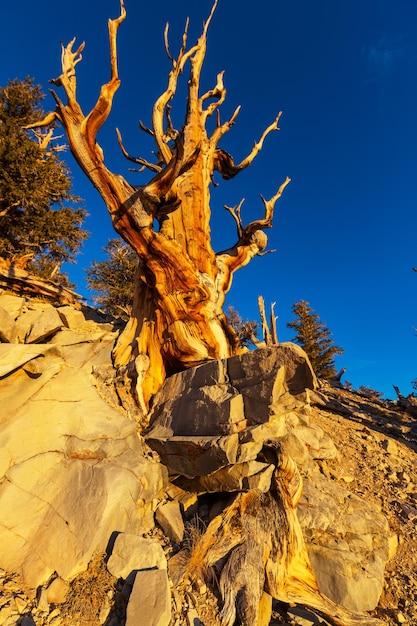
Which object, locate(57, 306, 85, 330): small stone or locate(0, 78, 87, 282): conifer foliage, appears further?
locate(0, 78, 87, 282): conifer foliage

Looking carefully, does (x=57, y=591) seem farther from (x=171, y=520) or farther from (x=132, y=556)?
(x=171, y=520)

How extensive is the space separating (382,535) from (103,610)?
13.8ft

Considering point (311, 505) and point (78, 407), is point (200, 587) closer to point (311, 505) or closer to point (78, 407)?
point (311, 505)

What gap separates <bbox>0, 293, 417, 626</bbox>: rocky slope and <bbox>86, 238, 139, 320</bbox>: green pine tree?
10.7 meters

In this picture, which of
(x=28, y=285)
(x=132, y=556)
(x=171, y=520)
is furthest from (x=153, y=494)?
(x=28, y=285)

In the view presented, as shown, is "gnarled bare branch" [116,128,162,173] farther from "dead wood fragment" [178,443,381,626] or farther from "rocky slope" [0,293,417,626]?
"dead wood fragment" [178,443,381,626]

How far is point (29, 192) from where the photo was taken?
1230 cm

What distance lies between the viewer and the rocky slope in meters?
3.04

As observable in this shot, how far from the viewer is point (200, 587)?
331cm

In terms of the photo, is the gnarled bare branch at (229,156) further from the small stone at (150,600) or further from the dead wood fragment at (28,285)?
the small stone at (150,600)

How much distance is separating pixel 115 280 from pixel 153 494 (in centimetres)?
1474

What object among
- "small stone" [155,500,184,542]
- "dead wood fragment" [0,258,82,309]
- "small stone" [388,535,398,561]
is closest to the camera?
"small stone" [155,500,184,542]

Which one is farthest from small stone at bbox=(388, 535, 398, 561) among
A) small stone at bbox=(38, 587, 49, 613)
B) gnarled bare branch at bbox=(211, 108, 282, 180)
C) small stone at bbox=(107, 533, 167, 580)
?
gnarled bare branch at bbox=(211, 108, 282, 180)

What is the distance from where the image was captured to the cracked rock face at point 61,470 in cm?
332
